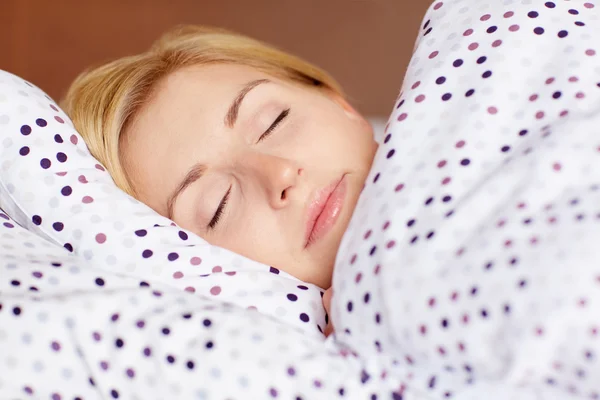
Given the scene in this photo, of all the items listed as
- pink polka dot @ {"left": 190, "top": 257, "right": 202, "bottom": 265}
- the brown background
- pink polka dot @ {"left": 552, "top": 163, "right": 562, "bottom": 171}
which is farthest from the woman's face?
the brown background

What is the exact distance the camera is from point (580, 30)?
3.18 ft

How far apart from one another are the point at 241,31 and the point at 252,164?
4.58 feet

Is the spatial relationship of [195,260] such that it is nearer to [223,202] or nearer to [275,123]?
[223,202]

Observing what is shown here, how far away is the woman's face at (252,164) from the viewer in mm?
1047

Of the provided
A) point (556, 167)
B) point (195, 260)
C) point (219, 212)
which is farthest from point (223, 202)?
point (556, 167)

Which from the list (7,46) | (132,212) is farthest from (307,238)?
(7,46)

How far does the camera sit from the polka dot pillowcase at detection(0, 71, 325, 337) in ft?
3.11

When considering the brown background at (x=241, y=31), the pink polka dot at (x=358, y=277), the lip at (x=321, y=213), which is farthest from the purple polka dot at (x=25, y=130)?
the brown background at (x=241, y=31)

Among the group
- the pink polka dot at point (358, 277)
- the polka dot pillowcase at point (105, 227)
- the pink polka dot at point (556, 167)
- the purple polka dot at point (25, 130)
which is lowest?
the polka dot pillowcase at point (105, 227)

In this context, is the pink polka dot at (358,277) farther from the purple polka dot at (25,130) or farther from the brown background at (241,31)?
the brown background at (241,31)

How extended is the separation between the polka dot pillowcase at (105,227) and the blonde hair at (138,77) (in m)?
0.07

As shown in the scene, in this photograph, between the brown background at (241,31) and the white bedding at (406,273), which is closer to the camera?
the white bedding at (406,273)

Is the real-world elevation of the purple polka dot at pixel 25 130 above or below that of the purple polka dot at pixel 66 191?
above

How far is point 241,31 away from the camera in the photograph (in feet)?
7.72
